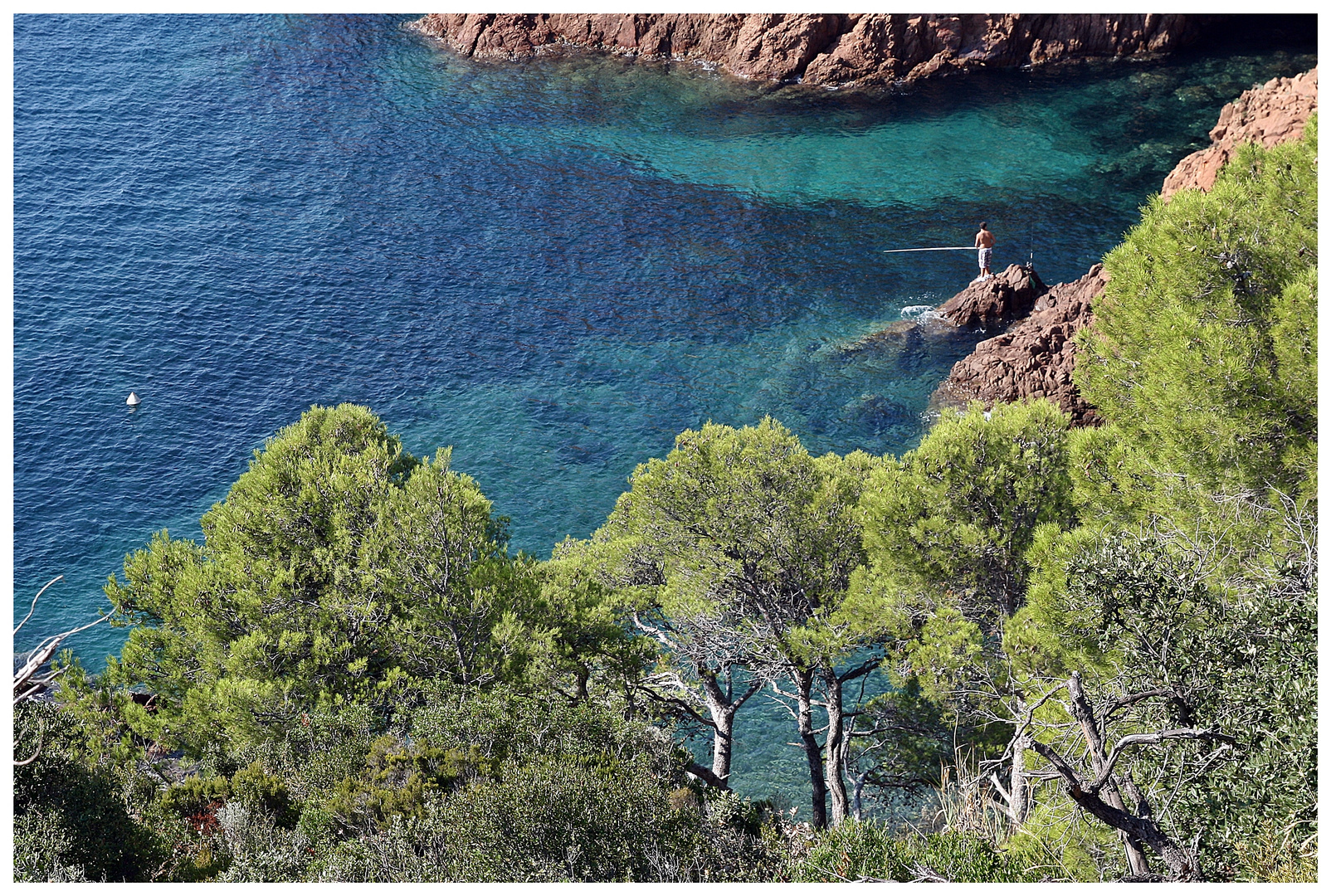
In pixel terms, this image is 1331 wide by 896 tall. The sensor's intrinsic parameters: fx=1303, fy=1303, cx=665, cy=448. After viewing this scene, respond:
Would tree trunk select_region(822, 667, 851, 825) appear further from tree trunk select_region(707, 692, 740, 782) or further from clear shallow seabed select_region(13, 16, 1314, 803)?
clear shallow seabed select_region(13, 16, 1314, 803)

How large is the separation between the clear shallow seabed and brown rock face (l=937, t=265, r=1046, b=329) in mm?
2189

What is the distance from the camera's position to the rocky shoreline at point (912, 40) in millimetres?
79125

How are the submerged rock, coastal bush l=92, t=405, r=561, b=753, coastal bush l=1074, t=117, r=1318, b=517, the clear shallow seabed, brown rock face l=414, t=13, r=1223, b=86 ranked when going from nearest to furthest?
coastal bush l=1074, t=117, r=1318, b=517 < coastal bush l=92, t=405, r=561, b=753 < the clear shallow seabed < the submerged rock < brown rock face l=414, t=13, r=1223, b=86

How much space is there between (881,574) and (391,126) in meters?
57.1

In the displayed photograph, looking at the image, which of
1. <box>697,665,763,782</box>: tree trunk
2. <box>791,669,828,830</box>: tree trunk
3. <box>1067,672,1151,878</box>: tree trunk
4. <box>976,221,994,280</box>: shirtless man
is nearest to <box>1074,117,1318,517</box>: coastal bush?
<box>1067,672,1151,878</box>: tree trunk

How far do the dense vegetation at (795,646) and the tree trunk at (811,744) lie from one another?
167 millimetres

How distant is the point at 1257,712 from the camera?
1969 cm

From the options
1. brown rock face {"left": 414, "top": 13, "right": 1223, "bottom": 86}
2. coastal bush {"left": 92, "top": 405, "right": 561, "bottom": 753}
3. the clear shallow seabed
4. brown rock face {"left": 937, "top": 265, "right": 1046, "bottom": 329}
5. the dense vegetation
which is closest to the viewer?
the dense vegetation

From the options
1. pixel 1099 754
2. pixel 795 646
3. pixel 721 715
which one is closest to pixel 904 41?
pixel 721 715

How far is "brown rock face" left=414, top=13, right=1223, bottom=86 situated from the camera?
3115 inches

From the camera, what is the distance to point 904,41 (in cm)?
7912

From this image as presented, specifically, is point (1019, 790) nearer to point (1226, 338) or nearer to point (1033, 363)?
point (1226, 338)

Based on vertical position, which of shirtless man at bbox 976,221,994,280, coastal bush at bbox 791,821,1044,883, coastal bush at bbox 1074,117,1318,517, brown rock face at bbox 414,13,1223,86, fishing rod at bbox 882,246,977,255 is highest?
brown rock face at bbox 414,13,1223,86

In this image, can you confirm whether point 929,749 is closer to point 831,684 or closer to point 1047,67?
point 831,684
